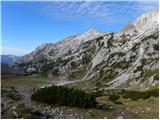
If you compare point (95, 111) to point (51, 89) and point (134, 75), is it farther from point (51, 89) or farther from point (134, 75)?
point (134, 75)

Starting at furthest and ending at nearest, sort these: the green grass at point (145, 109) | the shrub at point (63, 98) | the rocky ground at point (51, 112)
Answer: the green grass at point (145, 109)
the shrub at point (63, 98)
the rocky ground at point (51, 112)

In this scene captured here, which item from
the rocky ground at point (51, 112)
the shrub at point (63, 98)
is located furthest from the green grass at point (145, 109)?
the shrub at point (63, 98)

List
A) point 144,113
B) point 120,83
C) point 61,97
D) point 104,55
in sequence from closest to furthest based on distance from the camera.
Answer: point 61,97, point 144,113, point 120,83, point 104,55

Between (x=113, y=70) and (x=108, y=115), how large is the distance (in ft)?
373

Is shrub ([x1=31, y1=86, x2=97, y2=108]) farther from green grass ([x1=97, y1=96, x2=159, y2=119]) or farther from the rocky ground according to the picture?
green grass ([x1=97, y1=96, x2=159, y2=119])

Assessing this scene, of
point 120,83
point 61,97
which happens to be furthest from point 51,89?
point 120,83

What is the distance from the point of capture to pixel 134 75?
109 metres

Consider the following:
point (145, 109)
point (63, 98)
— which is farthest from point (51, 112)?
point (145, 109)

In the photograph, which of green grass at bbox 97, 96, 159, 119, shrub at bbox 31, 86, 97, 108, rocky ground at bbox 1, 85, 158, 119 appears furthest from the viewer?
green grass at bbox 97, 96, 159, 119

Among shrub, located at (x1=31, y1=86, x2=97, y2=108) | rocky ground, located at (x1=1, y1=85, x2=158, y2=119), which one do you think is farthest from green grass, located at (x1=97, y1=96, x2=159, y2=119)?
shrub, located at (x1=31, y1=86, x2=97, y2=108)

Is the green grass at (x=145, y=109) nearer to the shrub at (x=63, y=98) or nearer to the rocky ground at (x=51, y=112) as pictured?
the rocky ground at (x=51, y=112)

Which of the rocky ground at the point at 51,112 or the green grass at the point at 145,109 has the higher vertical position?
the rocky ground at the point at 51,112

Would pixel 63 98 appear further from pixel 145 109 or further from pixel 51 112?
pixel 145 109

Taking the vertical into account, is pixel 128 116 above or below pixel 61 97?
below
